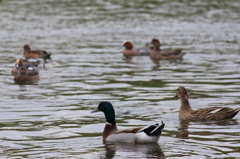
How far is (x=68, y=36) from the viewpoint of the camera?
32.6 m

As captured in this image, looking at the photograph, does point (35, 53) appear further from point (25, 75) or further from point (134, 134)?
point (134, 134)

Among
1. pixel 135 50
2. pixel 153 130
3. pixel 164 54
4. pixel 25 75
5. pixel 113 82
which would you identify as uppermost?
pixel 135 50

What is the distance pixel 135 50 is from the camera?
2764 cm

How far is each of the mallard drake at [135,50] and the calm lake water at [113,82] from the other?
0.53 m

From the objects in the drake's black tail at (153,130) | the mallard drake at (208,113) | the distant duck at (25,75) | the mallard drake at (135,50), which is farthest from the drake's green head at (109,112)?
the mallard drake at (135,50)

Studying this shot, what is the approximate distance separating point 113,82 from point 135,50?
29.6 ft

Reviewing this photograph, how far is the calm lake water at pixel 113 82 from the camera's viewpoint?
34.7 feet

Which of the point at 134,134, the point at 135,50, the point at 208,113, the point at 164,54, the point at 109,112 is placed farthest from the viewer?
the point at 135,50

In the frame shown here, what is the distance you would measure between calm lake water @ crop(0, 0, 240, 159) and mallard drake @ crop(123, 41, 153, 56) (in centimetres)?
53

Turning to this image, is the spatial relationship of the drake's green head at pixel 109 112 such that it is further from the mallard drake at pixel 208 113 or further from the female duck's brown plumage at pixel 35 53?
the female duck's brown plumage at pixel 35 53

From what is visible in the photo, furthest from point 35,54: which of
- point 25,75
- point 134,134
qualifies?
point 134,134

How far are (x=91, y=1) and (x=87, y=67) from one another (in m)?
29.1

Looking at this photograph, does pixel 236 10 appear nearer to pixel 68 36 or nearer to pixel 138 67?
pixel 68 36

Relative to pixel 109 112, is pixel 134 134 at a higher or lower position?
lower
